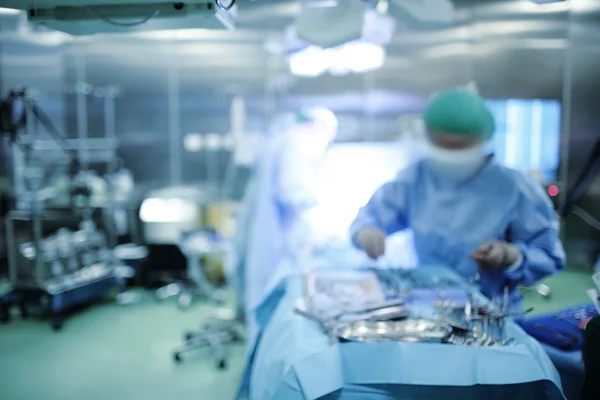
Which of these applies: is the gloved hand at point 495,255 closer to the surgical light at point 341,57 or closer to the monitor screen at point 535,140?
the monitor screen at point 535,140

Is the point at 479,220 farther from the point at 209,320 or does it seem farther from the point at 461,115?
the point at 209,320

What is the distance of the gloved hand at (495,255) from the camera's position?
1941mm

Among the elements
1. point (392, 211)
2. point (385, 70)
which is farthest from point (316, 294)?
point (385, 70)

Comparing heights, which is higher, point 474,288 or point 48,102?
point 48,102

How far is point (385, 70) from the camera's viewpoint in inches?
213

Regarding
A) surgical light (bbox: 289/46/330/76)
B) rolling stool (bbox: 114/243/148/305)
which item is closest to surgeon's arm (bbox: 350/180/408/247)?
surgical light (bbox: 289/46/330/76)

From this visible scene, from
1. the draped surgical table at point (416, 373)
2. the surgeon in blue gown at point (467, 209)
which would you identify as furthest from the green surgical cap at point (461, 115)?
the draped surgical table at point (416, 373)

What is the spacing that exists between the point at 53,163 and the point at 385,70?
10.6 feet

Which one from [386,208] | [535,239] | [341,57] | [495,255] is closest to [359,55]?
[341,57]

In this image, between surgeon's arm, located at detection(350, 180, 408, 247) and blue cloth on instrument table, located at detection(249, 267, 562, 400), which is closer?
blue cloth on instrument table, located at detection(249, 267, 562, 400)

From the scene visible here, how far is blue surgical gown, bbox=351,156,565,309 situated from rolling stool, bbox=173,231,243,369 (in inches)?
64.1

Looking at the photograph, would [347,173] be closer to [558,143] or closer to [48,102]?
[558,143]

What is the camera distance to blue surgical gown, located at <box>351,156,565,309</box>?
7.06 ft

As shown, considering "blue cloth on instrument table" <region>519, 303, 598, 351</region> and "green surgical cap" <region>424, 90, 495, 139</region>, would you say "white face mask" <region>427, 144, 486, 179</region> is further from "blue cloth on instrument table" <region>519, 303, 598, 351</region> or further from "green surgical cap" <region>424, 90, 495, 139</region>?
"blue cloth on instrument table" <region>519, 303, 598, 351</region>
